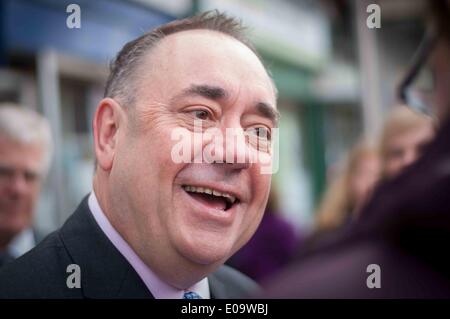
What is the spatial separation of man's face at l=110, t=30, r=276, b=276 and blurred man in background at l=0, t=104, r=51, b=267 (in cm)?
29

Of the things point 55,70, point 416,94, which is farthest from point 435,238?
point 55,70

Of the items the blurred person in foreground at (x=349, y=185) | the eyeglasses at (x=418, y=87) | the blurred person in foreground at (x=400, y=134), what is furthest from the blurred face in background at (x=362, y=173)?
the eyeglasses at (x=418, y=87)

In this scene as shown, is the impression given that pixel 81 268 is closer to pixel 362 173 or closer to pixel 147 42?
pixel 147 42

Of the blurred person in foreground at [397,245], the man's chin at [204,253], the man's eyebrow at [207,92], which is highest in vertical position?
the man's eyebrow at [207,92]

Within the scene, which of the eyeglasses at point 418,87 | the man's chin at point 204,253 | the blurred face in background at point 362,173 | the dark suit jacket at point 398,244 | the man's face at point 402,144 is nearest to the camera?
the dark suit jacket at point 398,244

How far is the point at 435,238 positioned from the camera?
674mm

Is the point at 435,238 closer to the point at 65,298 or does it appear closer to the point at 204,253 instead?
the point at 204,253

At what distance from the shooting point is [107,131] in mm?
1289

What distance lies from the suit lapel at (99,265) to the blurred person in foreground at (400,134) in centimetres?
82

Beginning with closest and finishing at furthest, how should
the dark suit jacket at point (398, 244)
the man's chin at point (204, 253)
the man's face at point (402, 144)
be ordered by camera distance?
the dark suit jacket at point (398, 244), the man's chin at point (204, 253), the man's face at point (402, 144)

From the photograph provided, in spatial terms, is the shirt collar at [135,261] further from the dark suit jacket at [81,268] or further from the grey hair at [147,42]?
the grey hair at [147,42]

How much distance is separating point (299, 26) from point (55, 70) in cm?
88

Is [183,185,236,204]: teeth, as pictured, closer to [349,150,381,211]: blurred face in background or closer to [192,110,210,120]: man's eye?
[192,110,210,120]: man's eye

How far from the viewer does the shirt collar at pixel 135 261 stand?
1.31 metres
